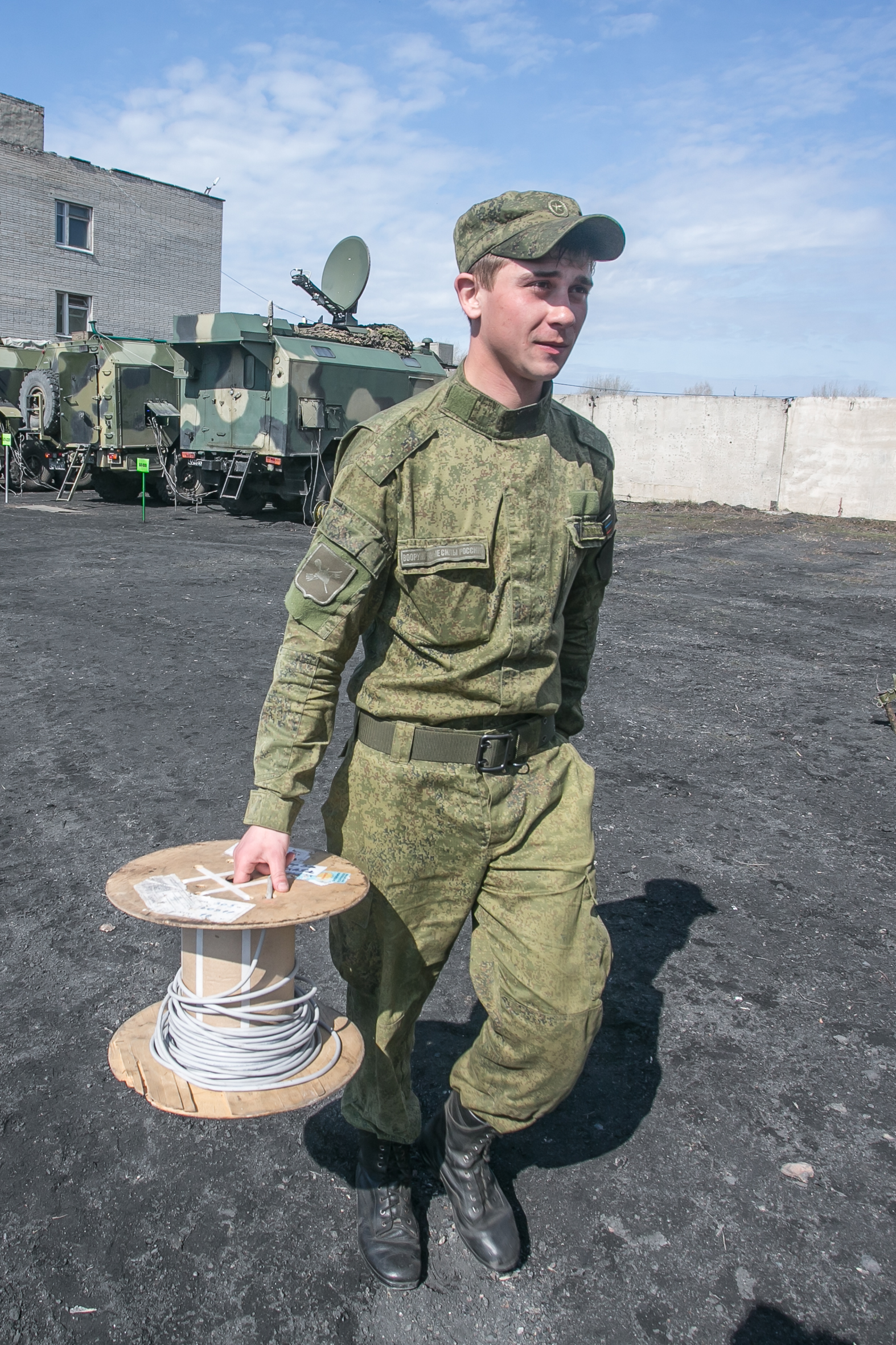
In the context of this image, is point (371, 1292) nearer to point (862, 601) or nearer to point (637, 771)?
point (637, 771)

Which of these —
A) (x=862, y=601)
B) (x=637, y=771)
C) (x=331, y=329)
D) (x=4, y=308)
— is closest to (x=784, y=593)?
(x=862, y=601)

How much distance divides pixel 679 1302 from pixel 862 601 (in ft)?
32.7

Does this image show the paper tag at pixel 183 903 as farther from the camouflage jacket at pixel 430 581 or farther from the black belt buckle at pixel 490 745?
the black belt buckle at pixel 490 745

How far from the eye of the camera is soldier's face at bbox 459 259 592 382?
1.97 metres

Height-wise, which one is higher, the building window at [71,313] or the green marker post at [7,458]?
the building window at [71,313]

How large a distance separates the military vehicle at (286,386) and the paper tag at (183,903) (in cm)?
1470

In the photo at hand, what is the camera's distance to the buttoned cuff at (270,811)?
1.91 meters

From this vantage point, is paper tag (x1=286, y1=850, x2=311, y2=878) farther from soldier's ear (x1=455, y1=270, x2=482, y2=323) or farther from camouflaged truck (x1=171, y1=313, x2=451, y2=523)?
camouflaged truck (x1=171, y1=313, x2=451, y2=523)

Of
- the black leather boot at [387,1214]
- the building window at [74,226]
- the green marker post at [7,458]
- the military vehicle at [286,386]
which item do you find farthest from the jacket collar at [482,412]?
the building window at [74,226]

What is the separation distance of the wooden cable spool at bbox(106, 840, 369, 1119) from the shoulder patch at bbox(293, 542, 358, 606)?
1.69 ft

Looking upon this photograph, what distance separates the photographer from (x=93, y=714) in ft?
18.9

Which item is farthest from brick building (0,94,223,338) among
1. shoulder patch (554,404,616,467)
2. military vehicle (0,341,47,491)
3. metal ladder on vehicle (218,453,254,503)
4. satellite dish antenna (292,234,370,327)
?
shoulder patch (554,404,616,467)

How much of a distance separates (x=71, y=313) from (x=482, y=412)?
3516 cm

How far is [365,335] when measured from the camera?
706 inches
